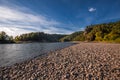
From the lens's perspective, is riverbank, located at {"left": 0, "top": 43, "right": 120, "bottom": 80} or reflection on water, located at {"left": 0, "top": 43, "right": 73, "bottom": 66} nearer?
riverbank, located at {"left": 0, "top": 43, "right": 120, "bottom": 80}

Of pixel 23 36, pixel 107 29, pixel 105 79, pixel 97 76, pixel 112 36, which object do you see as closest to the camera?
pixel 105 79

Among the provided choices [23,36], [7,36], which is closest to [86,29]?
[23,36]

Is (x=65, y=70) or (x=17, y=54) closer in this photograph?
(x=65, y=70)

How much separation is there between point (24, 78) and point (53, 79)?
252cm

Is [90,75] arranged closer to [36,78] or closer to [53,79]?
[53,79]

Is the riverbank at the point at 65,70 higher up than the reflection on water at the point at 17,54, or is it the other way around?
the riverbank at the point at 65,70

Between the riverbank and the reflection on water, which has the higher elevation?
the riverbank

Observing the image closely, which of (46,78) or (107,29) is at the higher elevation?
(107,29)

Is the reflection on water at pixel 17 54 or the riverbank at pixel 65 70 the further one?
the reflection on water at pixel 17 54

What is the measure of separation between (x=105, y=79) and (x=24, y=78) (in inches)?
268

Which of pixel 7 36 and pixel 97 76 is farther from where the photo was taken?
pixel 7 36

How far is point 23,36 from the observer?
6983 inches

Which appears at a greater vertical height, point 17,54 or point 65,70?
point 65,70

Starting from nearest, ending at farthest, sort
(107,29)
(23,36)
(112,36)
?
1. (112,36)
2. (107,29)
3. (23,36)
